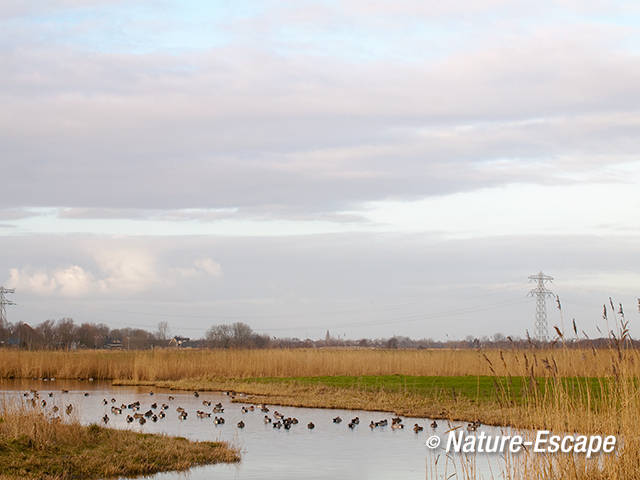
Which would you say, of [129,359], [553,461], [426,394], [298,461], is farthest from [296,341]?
[553,461]

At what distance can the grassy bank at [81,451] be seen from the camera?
450 inches

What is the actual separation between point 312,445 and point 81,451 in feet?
15.6

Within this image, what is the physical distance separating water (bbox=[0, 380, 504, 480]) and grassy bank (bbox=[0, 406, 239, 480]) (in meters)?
0.55

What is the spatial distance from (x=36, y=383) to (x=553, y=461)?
29.5 m

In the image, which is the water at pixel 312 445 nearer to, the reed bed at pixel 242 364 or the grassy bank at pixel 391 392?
the grassy bank at pixel 391 392

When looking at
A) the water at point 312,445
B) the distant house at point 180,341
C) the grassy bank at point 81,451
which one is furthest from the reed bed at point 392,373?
the distant house at point 180,341

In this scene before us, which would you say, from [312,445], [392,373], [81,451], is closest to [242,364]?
[392,373]

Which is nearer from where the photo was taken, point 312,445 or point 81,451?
point 81,451

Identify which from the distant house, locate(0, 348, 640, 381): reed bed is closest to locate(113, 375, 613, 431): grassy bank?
locate(0, 348, 640, 381): reed bed

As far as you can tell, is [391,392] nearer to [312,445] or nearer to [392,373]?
[392,373]

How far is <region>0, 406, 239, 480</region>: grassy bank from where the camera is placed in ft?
37.5

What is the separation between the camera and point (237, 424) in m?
18.7

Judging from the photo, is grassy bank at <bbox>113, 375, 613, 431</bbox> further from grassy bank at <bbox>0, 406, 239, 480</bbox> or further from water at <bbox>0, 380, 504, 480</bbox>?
grassy bank at <bbox>0, 406, 239, 480</bbox>

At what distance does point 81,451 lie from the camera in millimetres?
12508
